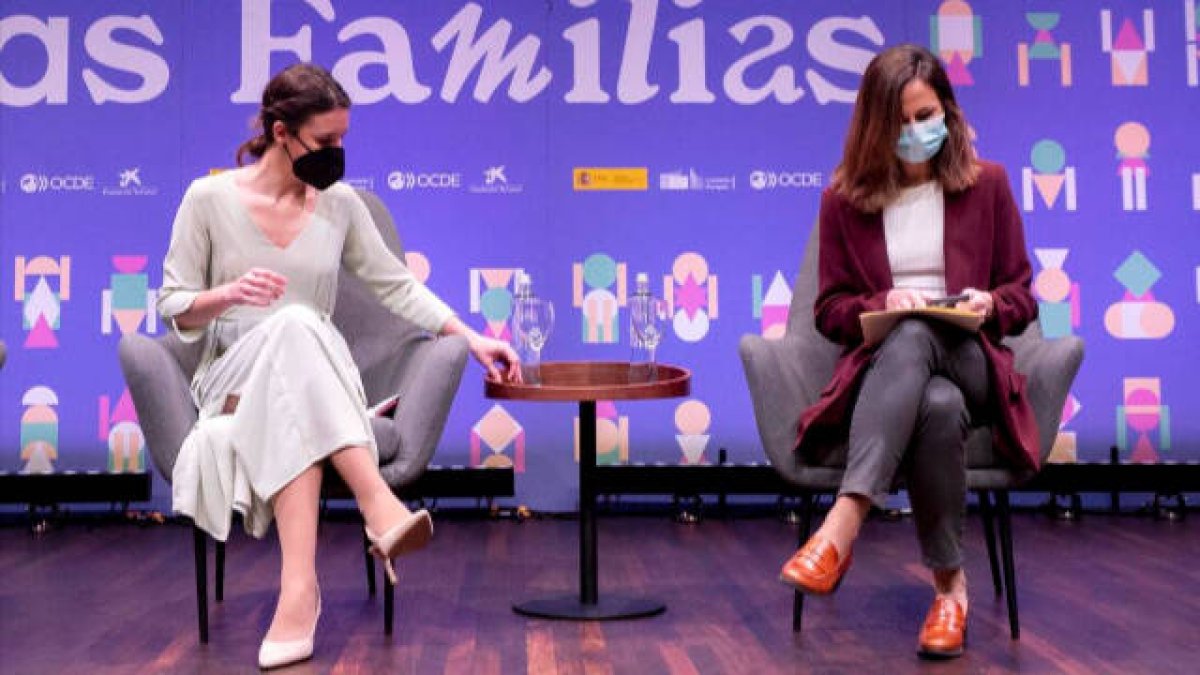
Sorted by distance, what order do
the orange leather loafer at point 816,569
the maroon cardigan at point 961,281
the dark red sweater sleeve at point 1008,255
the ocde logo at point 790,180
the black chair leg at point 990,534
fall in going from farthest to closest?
the ocde logo at point 790,180
the black chair leg at point 990,534
the dark red sweater sleeve at point 1008,255
the maroon cardigan at point 961,281
the orange leather loafer at point 816,569

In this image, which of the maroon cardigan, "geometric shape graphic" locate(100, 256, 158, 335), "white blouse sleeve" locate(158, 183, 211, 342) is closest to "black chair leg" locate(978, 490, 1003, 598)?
the maroon cardigan

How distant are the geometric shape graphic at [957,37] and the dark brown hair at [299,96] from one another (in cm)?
266

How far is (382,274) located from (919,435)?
1.32m

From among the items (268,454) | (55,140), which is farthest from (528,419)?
(268,454)

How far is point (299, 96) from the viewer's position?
2.87m

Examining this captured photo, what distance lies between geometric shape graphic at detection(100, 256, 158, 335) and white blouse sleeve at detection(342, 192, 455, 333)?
181 centimetres

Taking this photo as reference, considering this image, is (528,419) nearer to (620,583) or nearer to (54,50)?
(620,583)

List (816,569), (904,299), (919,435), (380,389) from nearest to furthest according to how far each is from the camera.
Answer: (816,569) < (919,435) < (904,299) < (380,389)

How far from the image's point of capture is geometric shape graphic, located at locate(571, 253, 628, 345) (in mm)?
4801

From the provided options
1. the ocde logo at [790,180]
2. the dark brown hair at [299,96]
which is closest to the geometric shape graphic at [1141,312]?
the ocde logo at [790,180]

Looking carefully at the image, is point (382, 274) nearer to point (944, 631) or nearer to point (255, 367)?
point (255, 367)

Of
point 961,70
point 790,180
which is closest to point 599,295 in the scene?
point 790,180

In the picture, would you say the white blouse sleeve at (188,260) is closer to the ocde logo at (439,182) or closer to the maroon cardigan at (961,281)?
the maroon cardigan at (961,281)

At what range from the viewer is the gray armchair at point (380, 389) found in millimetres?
2758
